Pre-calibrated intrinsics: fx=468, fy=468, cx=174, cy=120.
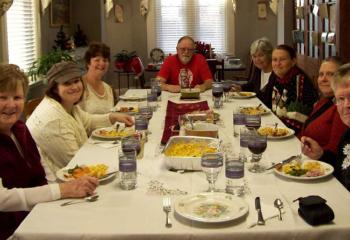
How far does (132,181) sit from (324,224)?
696mm

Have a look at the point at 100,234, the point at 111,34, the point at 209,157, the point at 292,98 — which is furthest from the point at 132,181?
the point at 111,34

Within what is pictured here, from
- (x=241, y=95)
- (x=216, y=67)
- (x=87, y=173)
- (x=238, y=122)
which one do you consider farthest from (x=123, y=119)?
A: (x=216, y=67)

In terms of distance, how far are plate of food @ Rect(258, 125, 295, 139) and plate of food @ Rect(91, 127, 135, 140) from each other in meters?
0.70

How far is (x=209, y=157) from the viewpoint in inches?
63.7

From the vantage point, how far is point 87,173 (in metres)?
1.77

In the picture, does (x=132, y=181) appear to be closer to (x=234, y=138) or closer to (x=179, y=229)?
(x=179, y=229)

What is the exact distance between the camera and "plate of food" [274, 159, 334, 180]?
1726 mm

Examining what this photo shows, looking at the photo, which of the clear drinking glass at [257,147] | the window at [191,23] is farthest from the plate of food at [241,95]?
the window at [191,23]

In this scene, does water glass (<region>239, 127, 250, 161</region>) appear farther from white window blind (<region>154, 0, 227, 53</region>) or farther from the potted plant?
white window blind (<region>154, 0, 227, 53</region>)

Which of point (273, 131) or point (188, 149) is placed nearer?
point (188, 149)

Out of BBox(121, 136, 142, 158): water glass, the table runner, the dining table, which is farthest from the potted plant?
BBox(121, 136, 142, 158): water glass

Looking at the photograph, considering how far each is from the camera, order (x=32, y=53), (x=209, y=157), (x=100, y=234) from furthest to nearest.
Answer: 1. (x=32, y=53)
2. (x=209, y=157)
3. (x=100, y=234)

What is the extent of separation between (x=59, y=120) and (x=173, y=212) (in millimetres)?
1110

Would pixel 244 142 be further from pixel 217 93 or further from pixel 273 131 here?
pixel 217 93
